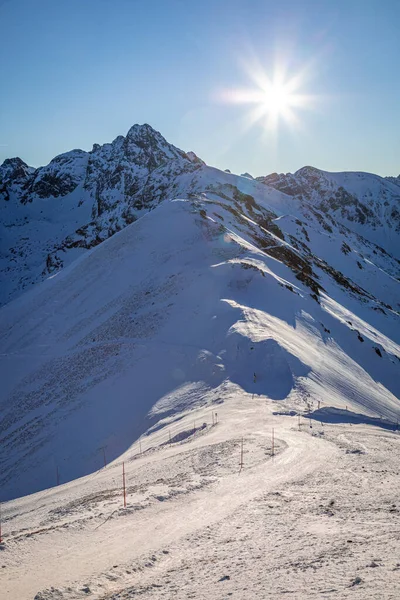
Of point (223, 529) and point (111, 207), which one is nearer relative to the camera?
point (223, 529)

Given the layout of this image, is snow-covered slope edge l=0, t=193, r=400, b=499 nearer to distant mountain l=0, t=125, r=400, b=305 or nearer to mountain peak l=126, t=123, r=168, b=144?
distant mountain l=0, t=125, r=400, b=305

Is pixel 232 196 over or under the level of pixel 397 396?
over

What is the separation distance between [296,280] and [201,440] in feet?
113

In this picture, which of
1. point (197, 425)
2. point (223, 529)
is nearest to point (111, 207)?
point (197, 425)

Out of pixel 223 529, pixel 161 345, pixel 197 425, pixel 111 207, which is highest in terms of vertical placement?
pixel 111 207

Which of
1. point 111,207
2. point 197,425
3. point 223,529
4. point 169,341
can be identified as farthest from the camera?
point 111,207

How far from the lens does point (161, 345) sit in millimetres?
34562

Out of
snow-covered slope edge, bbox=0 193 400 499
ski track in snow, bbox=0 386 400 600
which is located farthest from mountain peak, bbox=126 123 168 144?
ski track in snow, bbox=0 386 400 600

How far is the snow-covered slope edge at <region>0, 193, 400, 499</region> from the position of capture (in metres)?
27.7

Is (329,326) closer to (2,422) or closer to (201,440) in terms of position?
(201,440)

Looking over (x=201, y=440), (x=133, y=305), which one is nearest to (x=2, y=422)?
(x=133, y=305)

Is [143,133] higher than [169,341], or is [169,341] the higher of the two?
[143,133]

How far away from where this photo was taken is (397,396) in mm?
36781

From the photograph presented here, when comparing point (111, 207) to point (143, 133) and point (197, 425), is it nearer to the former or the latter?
point (143, 133)
